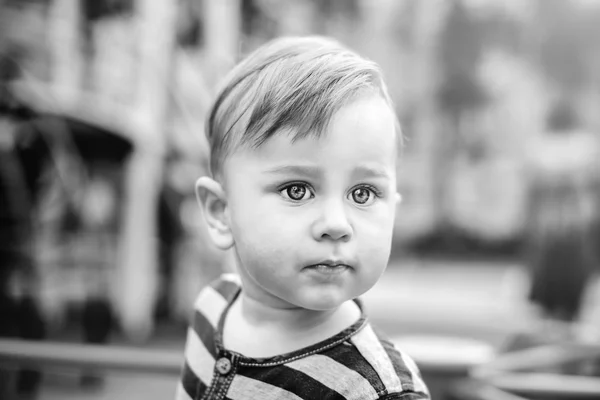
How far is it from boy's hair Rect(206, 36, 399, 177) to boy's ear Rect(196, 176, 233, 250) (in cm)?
2

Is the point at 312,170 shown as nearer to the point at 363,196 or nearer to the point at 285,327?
the point at 363,196

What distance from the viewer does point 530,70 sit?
1260 cm

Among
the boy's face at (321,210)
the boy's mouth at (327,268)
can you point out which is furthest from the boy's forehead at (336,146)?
the boy's mouth at (327,268)

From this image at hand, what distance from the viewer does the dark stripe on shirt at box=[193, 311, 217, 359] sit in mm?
989

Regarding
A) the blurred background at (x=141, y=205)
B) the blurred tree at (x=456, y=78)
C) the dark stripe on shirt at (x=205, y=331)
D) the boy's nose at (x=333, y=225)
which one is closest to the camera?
the boy's nose at (x=333, y=225)

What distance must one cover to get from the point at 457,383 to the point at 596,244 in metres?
9.07

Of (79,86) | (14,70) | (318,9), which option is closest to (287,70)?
(14,70)

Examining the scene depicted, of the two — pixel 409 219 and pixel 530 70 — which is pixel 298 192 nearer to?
pixel 409 219

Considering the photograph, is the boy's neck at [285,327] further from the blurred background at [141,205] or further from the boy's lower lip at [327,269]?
the blurred background at [141,205]

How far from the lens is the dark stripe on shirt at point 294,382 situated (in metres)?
0.80

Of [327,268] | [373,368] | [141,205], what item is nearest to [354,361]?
[373,368]

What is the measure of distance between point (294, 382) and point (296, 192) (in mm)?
236

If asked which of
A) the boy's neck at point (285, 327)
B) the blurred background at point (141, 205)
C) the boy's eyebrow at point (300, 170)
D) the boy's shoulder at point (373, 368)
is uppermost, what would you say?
the blurred background at point (141, 205)

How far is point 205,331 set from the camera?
→ 1035 mm
